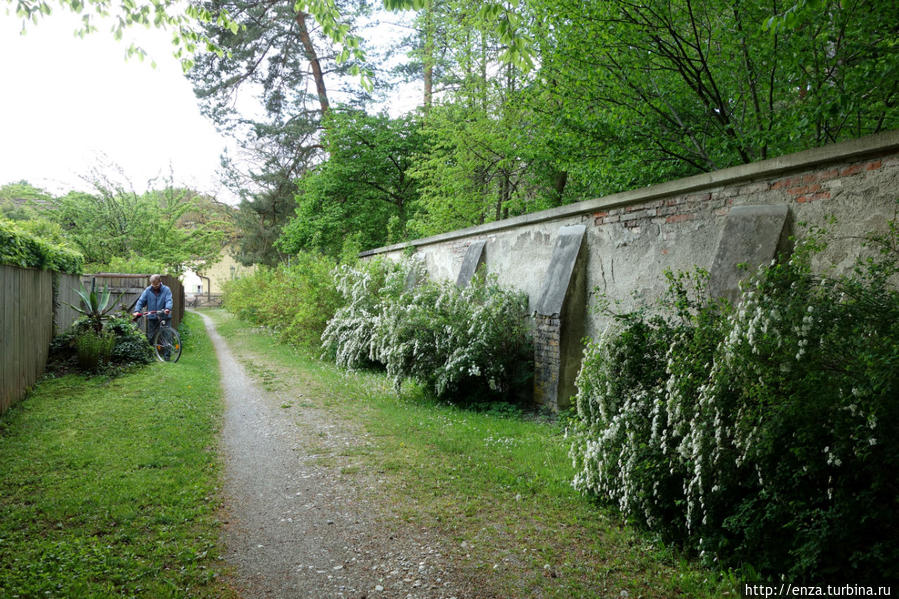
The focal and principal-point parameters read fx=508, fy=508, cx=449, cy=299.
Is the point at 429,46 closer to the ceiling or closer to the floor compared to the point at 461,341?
closer to the ceiling

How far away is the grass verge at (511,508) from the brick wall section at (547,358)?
1.68 feet

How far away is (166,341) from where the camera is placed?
1134 centimetres

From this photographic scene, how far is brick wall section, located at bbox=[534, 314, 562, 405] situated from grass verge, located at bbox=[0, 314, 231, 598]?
428 cm

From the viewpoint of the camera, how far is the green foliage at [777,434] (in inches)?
102

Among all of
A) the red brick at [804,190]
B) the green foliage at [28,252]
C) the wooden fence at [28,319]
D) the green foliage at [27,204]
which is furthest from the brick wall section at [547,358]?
the green foliage at [27,204]

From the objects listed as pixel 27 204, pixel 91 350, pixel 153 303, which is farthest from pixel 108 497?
pixel 27 204

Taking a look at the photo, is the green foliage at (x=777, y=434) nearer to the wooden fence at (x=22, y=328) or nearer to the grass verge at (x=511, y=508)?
the grass verge at (x=511, y=508)

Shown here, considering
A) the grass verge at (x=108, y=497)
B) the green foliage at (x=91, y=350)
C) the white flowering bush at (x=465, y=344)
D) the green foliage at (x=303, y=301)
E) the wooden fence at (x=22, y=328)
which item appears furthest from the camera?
the green foliage at (x=303, y=301)

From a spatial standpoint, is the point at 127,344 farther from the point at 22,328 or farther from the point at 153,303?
the point at 22,328

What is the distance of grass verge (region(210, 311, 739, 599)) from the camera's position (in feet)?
10.1

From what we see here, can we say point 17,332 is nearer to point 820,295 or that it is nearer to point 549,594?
point 549,594

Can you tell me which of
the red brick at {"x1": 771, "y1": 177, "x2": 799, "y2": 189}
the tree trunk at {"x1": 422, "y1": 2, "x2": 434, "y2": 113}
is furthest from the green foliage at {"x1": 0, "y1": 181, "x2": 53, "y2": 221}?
the red brick at {"x1": 771, "y1": 177, "x2": 799, "y2": 189}

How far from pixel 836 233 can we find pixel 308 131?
19.8m

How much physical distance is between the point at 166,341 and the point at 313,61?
1390 centimetres
